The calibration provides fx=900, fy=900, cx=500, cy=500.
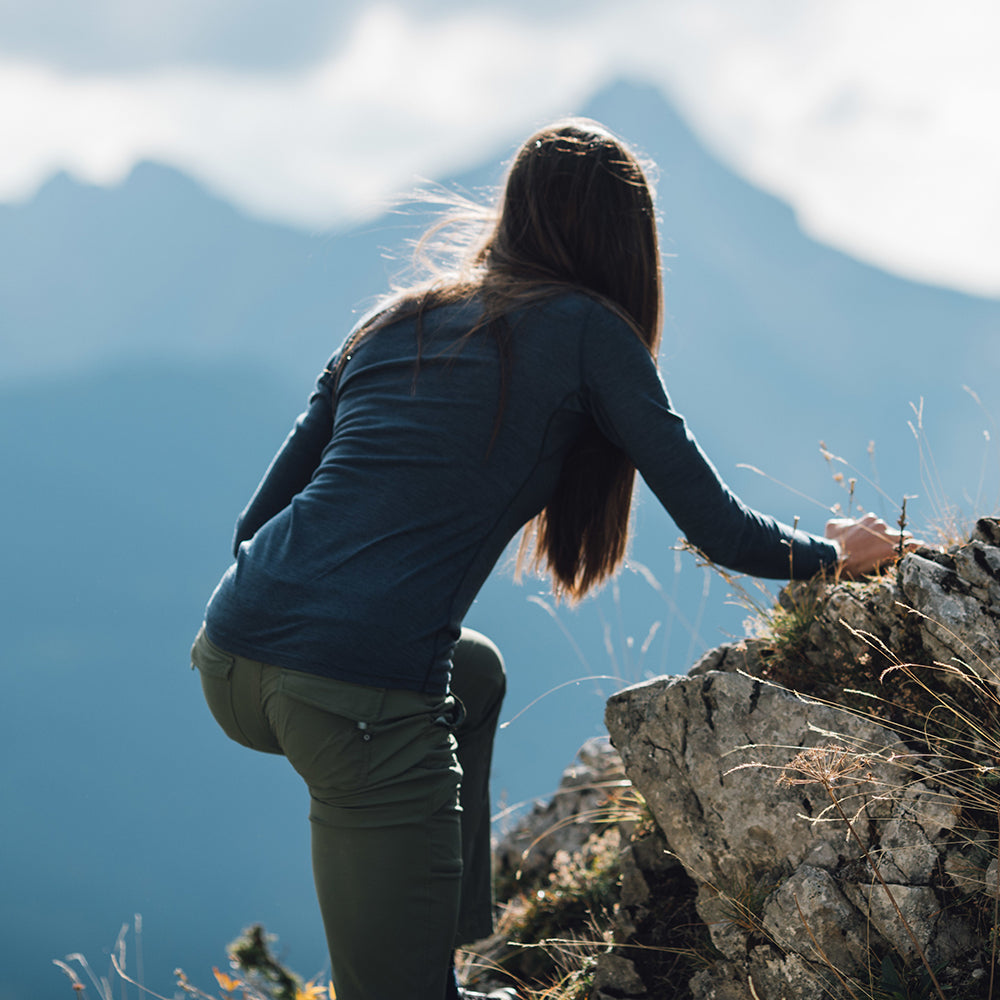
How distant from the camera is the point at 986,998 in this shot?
5.67 ft

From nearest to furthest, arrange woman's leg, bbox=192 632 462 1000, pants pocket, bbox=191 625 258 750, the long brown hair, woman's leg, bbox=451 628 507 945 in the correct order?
woman's leg, bbox=192 632 462 1000, pants pocket, bbox=191 625 258 750, the long brown hair, woman's leg, bbox=451 628 507 945

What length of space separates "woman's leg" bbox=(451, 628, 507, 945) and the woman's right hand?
40.3 inches

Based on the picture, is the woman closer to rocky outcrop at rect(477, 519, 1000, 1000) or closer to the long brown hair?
the long brown hair

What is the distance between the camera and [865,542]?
8.29ft

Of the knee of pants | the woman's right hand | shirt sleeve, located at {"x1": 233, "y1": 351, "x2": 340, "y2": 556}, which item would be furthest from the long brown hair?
the woman's right hand

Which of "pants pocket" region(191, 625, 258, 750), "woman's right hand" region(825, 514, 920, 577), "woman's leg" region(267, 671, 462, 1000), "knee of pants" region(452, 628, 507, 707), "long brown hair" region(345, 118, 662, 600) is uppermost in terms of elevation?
"long brown hair" region(345, 118, 662, 600)

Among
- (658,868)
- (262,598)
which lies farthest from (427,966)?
(658,868)

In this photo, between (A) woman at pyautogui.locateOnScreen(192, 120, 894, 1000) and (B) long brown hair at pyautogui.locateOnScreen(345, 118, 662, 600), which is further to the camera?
(B) long brown hair at pyautogui.locateOnScreen(345, 118, 662, 600)

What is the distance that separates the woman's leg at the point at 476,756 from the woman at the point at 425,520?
34 cm

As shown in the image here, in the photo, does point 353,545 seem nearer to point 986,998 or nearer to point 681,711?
point 681,711

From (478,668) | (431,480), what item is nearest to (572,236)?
(431,480)

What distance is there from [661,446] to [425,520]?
0.55 metres

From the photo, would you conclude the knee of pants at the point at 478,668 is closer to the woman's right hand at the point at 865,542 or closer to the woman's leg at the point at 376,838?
the woman's leg at the point at 376,838

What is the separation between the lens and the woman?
1.81 m
